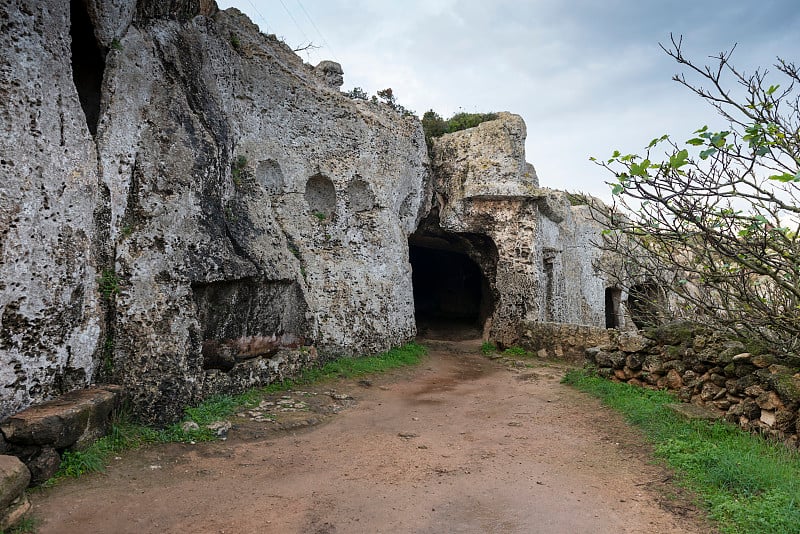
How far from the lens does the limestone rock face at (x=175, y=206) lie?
17.1 feet

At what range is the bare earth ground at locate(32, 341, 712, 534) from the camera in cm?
401

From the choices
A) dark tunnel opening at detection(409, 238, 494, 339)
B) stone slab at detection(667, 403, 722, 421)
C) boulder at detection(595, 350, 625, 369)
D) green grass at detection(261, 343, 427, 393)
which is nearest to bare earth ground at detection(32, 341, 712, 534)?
stone slab at detection(667, 403, 722, 421)

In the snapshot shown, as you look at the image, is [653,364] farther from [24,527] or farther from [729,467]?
[24,527]

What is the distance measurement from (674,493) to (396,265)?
823 cm

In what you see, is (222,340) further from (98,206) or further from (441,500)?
(441,500)

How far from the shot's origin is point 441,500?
14.5ft

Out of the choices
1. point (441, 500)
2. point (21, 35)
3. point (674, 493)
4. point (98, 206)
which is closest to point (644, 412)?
point (674, 493)

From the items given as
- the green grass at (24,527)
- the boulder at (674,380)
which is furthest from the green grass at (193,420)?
the boulder at (674,380)

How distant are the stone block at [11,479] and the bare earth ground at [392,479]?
1.01 ft

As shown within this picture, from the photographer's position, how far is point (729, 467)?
14.8ft

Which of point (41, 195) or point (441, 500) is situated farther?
point (41, 195)

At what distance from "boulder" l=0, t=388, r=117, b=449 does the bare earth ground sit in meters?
0.42

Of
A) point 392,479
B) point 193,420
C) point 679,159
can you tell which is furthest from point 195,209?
point 679,159

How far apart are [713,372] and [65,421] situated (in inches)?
288
